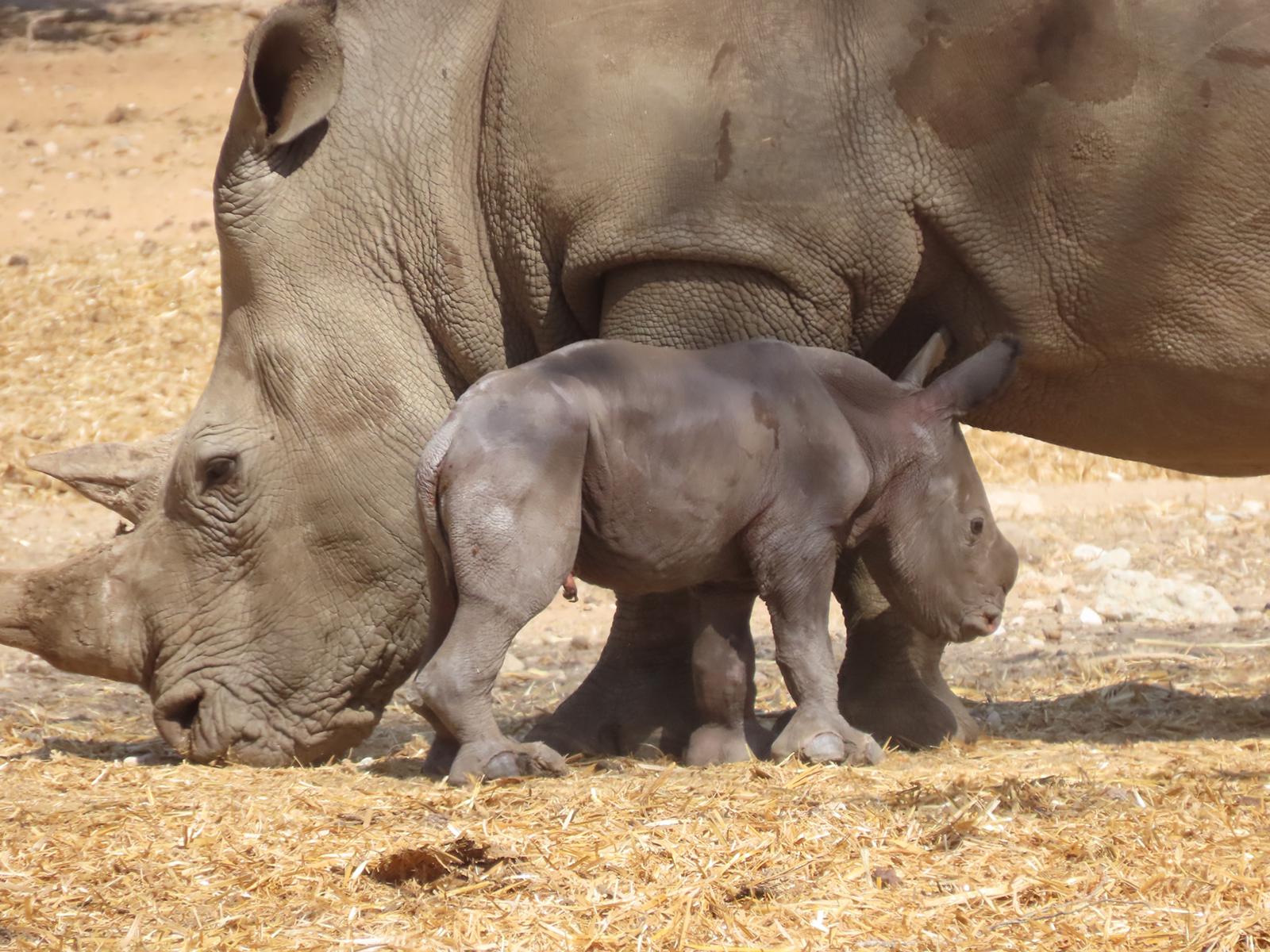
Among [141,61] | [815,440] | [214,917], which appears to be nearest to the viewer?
[214,917]

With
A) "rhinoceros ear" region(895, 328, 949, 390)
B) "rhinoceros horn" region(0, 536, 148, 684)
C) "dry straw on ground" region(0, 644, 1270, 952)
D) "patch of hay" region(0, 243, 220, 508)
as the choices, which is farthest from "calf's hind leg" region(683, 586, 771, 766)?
"patch of hay" region(0, 243, 220, 508)

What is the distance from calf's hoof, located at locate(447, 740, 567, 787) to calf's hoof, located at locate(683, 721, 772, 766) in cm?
49

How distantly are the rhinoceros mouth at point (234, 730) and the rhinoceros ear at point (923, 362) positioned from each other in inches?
70.1

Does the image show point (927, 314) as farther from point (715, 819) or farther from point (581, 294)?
point (715, 819)

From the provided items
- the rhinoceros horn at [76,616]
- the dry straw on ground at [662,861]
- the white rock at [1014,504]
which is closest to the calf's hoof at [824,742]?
the dry straw on ground at [662,861]

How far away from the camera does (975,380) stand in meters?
4.80

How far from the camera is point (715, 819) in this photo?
3.89 meters

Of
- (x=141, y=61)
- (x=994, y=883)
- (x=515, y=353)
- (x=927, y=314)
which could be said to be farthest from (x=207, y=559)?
(x=141, y=61)

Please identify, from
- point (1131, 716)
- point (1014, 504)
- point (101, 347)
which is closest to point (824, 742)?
point (1131, 716)

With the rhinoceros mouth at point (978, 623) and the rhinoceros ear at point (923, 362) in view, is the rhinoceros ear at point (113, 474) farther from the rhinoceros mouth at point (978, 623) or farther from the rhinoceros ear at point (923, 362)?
the rhinoceros mouth at point (978, 623)

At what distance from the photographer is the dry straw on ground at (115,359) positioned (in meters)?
10.3

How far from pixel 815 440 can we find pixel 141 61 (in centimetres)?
1191

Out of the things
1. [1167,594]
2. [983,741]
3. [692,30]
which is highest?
[692,30]

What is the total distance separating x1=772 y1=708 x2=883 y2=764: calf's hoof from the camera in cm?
461
